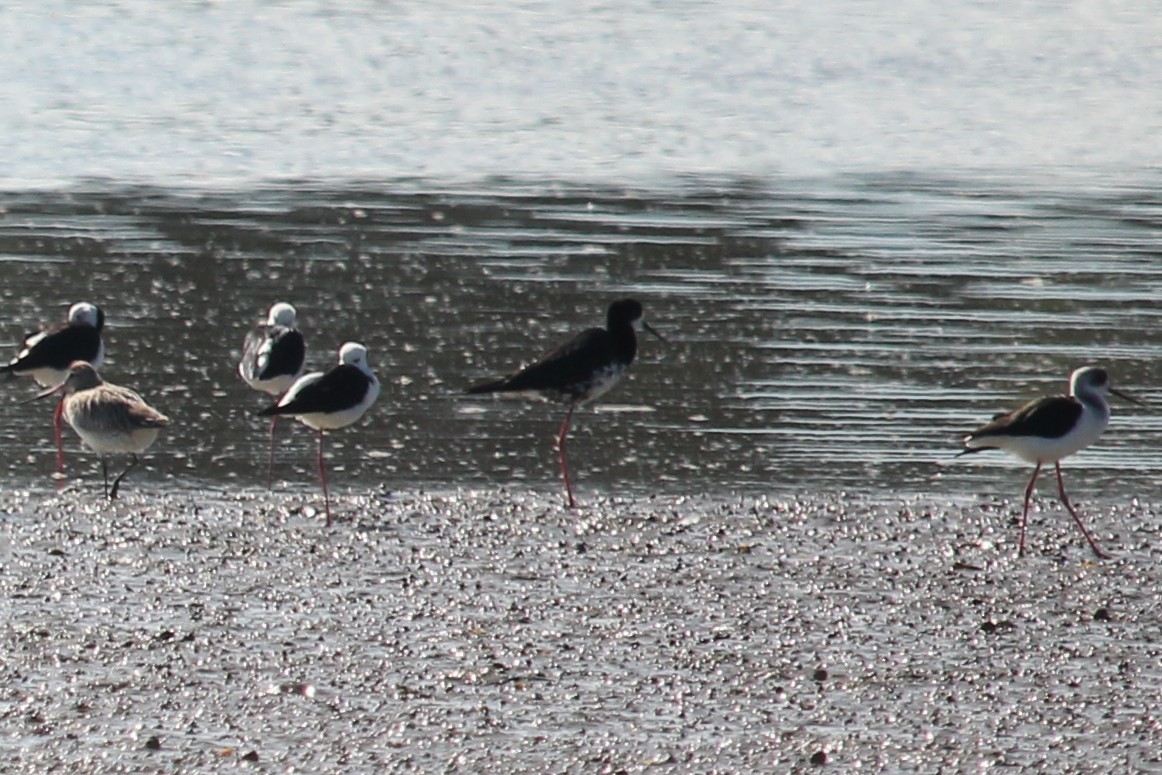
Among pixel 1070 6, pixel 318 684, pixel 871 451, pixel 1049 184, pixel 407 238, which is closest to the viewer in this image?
pixel 318 684

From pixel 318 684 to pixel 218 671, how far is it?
0.38 metres

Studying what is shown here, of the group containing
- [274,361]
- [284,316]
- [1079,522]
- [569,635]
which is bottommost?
[284,316]

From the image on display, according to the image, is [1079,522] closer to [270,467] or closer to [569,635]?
[569,635]

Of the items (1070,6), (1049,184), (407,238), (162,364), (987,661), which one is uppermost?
(987,661)

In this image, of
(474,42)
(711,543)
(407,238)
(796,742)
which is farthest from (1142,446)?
(474,42)

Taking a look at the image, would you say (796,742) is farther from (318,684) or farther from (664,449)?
(664,449)

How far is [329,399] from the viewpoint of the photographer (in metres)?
11.2

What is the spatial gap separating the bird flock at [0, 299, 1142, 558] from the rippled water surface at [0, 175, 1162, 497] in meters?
0.30

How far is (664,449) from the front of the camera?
1209 centimetres

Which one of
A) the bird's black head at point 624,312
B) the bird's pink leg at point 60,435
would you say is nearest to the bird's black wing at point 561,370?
the bird's black head at point 624,312

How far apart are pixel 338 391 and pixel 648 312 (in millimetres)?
5386

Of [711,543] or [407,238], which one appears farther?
[407,238]

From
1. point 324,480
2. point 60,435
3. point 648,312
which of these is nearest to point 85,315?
point 60,435

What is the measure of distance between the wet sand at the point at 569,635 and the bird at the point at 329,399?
54 cm
